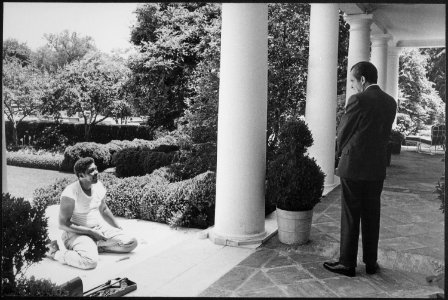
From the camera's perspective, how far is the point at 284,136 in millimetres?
5555

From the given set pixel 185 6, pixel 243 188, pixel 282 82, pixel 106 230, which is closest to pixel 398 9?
pixel 282 82

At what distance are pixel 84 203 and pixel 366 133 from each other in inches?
134

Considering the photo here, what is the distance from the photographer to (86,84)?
15.9 metres

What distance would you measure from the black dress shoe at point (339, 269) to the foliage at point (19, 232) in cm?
276

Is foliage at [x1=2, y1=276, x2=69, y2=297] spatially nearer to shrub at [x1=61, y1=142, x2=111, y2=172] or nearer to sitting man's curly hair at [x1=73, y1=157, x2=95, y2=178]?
sitting man's curly hair at [x1=73, y1=157, x2=95, y2=178]

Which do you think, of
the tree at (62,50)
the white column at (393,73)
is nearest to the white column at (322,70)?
the white column at (393,73)

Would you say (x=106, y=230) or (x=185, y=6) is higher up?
(x=185, y=6)

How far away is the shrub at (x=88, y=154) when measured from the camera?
44.8 feet

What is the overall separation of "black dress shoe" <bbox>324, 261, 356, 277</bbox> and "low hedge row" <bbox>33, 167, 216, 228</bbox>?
2.88 metres

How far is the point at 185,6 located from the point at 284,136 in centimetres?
914

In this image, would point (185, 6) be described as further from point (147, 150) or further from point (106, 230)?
point (106, 230)

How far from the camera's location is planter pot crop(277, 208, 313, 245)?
538cm

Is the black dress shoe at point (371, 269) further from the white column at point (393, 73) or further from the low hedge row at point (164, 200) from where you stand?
the white column at point (393, 73)

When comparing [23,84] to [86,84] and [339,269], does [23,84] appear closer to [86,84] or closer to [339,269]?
[86,84]
